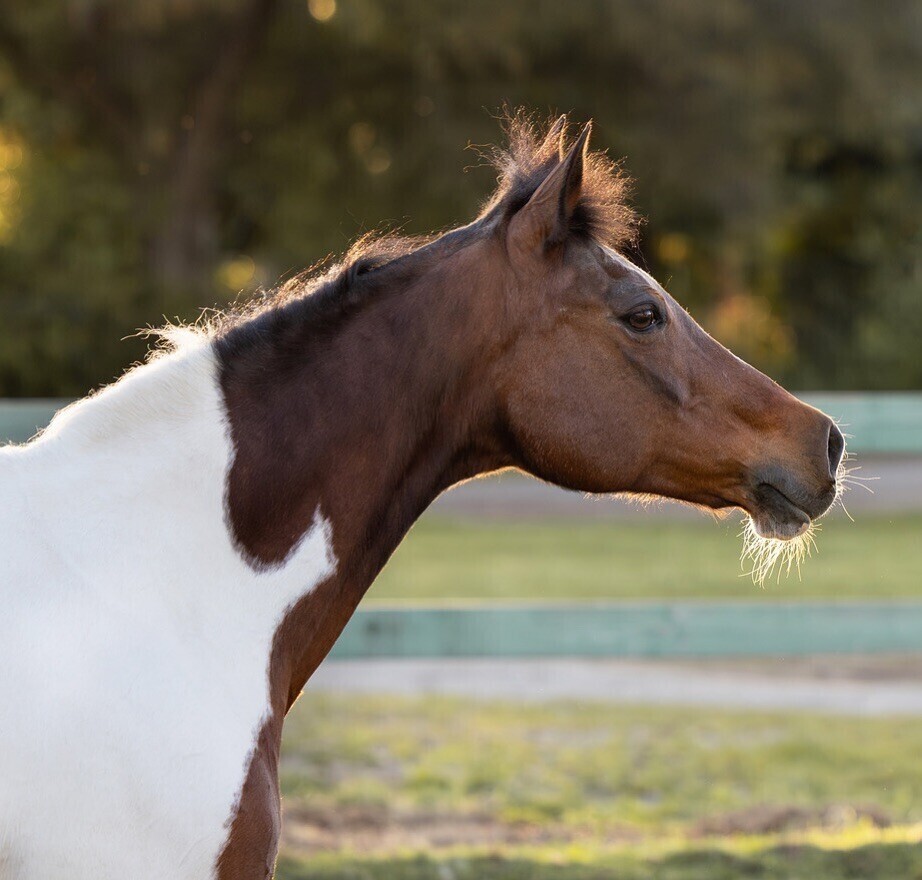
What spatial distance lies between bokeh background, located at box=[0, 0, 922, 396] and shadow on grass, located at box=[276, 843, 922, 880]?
10.5 m

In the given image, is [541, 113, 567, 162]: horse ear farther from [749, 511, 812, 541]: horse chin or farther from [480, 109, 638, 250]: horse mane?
[749, 511, 812, 541]: horse chin

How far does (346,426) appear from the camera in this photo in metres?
2.39

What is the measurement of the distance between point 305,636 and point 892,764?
4.00m

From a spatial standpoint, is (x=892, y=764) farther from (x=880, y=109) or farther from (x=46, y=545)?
(x=880, y=109)

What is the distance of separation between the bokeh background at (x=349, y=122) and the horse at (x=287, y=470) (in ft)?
39.1

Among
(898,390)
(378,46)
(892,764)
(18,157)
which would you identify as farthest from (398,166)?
(892,764)

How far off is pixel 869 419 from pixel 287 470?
267cm

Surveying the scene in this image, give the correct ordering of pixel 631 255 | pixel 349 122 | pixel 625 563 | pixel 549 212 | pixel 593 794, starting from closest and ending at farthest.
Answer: pixel 549 212 < pixel 631 255 < pixel 593 794 < pixel 625 563 < pixel 349 122

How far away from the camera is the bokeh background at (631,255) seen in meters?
4.39

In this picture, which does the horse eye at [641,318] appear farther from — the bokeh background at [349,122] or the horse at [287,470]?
the bokeh background at [349,122]

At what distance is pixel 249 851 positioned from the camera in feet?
6.88

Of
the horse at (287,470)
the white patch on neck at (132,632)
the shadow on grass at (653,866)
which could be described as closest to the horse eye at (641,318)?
the horse at (287,470)

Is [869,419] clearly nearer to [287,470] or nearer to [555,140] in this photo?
[555,140]

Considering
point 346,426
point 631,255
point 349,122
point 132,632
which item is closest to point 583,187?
point 631,255
